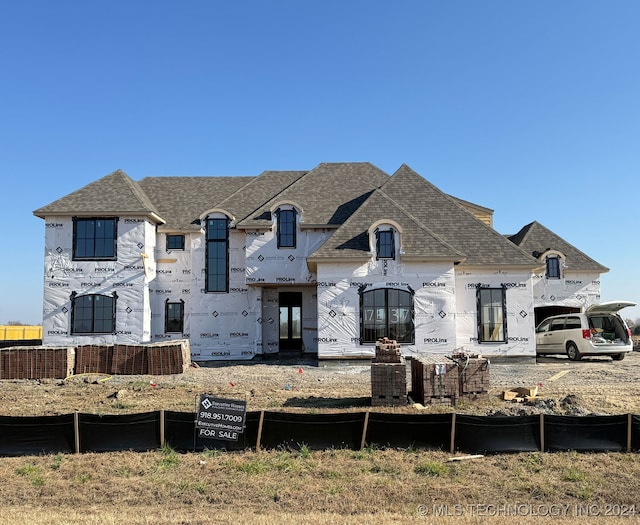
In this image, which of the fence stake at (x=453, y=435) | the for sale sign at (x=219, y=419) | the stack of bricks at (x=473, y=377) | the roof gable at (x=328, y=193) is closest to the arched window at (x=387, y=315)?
the roof gable at (x=328, y=193)

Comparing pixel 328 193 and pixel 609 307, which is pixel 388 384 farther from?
pixel 328 193

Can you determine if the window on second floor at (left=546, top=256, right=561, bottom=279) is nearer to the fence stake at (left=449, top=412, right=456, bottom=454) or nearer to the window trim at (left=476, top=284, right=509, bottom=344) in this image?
the window trim at (left=476, top=284, right=509, bottom=344)

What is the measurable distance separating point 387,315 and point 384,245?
268 cm

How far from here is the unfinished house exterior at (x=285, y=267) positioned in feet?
64.1

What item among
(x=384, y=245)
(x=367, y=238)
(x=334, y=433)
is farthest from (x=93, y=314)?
(x=334, y=433)

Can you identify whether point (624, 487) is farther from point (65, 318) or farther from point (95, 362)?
point (65, 318)

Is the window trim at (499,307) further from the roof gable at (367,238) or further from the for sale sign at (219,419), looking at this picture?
the for sale sign at (219,419)

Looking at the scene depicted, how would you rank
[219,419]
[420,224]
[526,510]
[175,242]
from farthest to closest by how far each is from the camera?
[175,242], [420,224], [219,419], [526,510]

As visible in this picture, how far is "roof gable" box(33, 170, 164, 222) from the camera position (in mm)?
22156

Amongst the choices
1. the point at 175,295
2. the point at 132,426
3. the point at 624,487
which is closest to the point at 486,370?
the point at 624,487

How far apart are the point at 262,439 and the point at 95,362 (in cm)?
1144

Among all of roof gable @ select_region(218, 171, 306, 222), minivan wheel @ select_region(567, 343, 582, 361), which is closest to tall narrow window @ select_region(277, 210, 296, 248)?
roof gable @ select_region(218, 171, 306, 222)

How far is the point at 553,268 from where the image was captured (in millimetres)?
30219

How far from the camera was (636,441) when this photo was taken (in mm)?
8898
